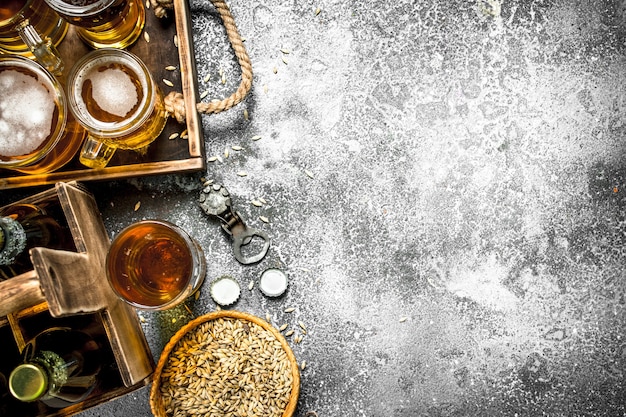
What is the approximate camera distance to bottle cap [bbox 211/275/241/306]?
6.54ft

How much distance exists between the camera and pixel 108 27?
5.59ft

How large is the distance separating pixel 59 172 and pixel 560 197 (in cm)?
180

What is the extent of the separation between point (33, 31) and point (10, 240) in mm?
615

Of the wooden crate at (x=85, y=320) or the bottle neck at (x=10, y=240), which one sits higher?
the bottle neck at (x=10, y=240)

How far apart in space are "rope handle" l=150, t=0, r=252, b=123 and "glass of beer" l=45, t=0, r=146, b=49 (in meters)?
0.08

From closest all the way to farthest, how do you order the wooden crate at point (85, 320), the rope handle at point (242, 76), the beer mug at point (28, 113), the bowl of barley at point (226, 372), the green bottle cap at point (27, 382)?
the green bottle cap at point (27, 382) < the wooden crate at point (85, 320) < the beer mug at point (28, 113) < the rope handle at point (242, 76) < the bowl of barley at point (226, 372)

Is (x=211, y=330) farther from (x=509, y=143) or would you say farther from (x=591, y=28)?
(x=591, y=28)

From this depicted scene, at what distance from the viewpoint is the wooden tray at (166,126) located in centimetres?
180

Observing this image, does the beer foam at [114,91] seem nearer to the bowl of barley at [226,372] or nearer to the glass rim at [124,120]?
the glass rim at [124,120]

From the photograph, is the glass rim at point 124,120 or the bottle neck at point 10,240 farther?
the glass rim at point 124,120

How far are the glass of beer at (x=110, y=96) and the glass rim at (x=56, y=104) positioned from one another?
0.03 m

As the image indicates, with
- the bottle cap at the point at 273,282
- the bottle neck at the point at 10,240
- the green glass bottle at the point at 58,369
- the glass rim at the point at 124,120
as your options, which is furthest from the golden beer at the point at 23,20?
the bottle cap at the point at 273,282

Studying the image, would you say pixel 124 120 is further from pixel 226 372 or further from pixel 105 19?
pixel 226 372

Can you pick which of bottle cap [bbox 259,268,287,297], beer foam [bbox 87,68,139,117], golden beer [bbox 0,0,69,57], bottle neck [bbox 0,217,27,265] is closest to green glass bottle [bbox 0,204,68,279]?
bottle neck [bbox 0,217,27,265]
